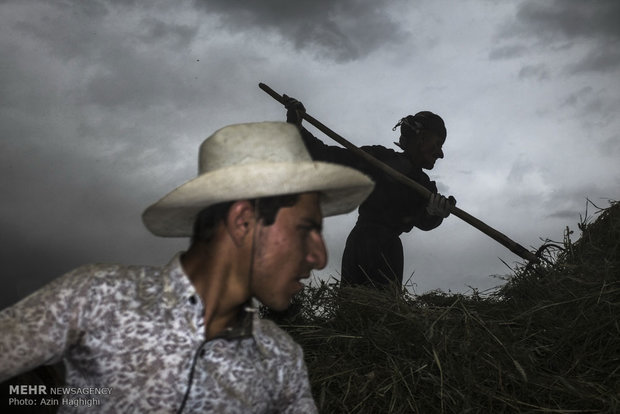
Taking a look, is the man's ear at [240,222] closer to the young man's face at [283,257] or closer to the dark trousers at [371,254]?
the young man's face at [283,257]

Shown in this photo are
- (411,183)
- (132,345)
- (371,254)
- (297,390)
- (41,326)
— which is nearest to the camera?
(41,326)

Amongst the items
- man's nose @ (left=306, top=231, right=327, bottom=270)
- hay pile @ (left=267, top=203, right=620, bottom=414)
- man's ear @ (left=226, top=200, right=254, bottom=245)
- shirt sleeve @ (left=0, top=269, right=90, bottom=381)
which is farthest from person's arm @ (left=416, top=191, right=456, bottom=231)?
shirt sleeve @ (left=0, top=269, right=90, bottom=381)

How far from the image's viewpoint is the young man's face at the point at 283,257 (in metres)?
1.90

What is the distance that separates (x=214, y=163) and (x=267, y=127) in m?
0.21

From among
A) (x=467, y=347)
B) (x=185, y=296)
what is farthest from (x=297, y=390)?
(x=467, y=347)

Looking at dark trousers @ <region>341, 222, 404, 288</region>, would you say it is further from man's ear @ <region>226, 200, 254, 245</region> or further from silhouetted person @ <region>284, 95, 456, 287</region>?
man's ear @ <region>226, 200, 254, 245</region>

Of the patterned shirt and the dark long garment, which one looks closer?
the patterned shirt

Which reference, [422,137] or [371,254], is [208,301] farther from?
[422,137]

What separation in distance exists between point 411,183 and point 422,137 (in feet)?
2.09

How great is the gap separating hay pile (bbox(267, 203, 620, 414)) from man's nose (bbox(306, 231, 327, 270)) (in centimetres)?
161

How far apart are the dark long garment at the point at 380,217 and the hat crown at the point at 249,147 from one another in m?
4.37

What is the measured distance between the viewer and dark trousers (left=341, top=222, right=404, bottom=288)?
20.9 feet

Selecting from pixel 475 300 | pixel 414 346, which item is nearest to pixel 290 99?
pixel 475 300

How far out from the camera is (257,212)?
1.93 m
